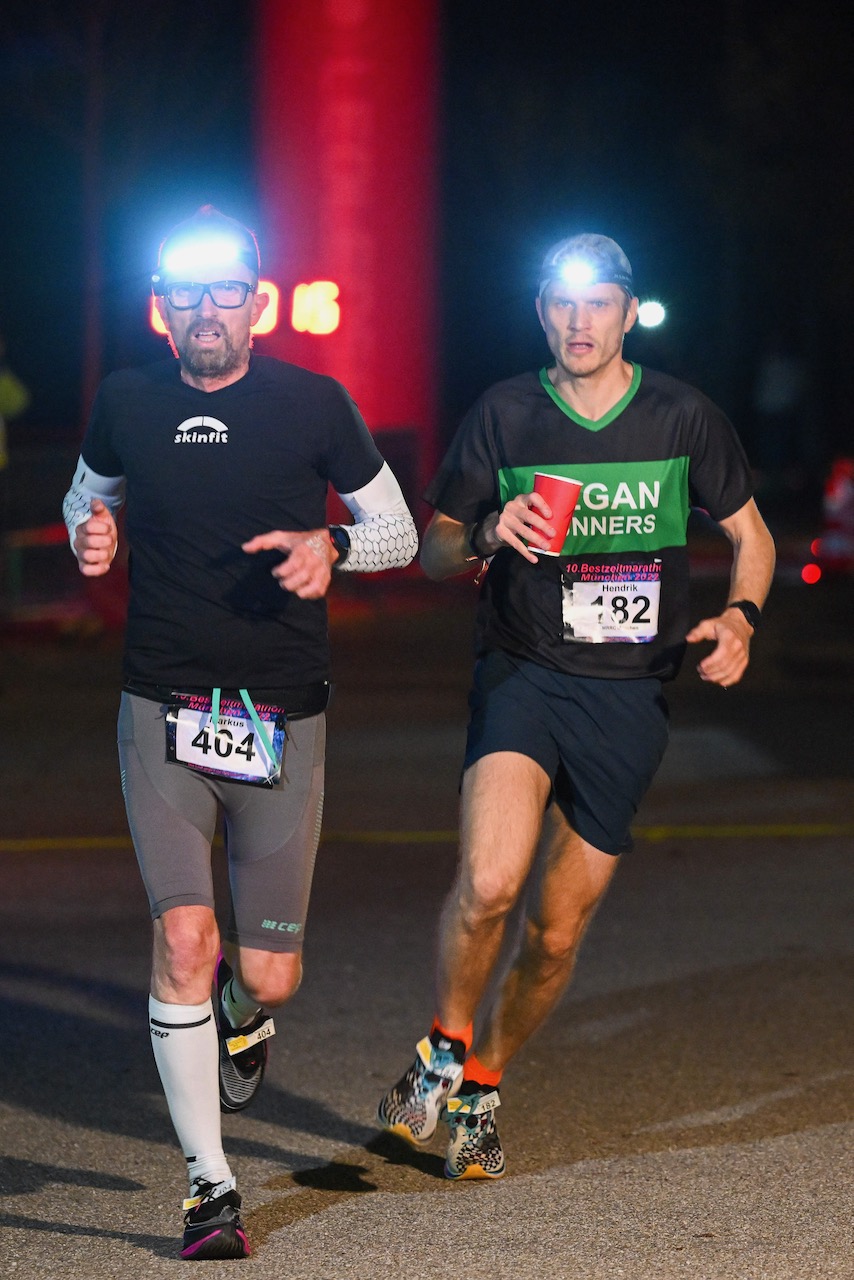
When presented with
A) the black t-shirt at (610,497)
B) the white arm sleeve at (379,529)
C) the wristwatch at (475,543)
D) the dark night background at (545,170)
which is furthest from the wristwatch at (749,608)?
the dark night background at (545,170)

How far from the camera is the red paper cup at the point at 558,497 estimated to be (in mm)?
4988

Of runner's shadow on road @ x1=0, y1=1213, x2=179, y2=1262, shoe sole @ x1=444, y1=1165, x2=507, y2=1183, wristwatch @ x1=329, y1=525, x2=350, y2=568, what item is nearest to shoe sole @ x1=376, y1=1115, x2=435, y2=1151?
shoe sole @ x1=444, y1=1165, x2=507, y2=1183

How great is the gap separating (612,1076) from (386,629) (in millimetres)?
13558

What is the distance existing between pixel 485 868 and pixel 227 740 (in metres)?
0.72

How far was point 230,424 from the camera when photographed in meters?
4.98

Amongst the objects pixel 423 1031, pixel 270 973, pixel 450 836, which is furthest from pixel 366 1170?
pixel 450 836

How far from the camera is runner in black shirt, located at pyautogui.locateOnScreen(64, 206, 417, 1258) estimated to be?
193 inches

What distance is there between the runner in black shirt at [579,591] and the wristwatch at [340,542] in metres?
0.42

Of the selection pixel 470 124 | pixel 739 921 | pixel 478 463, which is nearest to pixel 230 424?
pixel 478 463

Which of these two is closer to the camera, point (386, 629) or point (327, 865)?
point (327, 865)

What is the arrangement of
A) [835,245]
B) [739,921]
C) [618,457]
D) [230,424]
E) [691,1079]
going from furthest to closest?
[835,245]
[739,921]
[691,1079]
[618,457]
[230,424]

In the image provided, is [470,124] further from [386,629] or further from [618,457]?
[618,457]

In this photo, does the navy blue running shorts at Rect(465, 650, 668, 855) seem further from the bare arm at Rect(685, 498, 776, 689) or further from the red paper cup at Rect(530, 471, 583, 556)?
the red paper cup at Rect(530, 471, 583, 556)

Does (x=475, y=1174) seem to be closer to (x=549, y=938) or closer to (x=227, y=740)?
(x=549, y=938)
